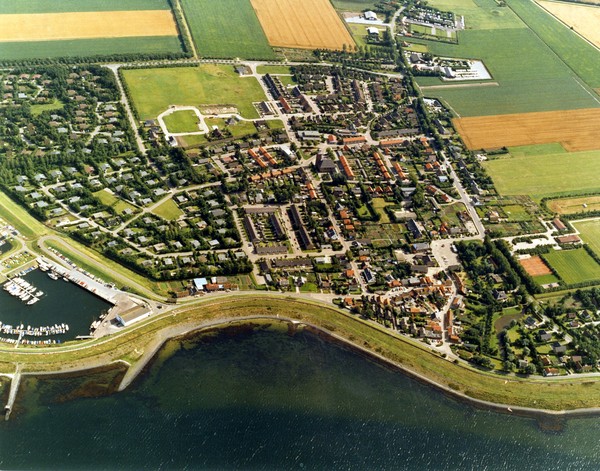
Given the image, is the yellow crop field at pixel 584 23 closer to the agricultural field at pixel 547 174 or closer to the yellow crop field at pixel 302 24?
the agricultural field at pixel 547 174

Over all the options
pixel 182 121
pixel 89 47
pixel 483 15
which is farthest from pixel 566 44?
pixel 89 47

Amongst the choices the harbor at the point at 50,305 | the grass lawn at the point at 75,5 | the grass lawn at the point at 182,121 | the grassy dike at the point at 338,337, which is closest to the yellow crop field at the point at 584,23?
the grass lawn at the point at 75,5

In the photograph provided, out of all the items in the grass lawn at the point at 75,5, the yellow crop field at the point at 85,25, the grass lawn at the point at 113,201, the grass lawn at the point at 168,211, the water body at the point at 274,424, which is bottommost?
the water body at the point at 274,424

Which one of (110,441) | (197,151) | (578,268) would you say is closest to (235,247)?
(197,151)

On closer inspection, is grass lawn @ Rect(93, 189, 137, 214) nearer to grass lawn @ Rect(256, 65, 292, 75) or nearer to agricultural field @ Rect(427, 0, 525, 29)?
grass lawn @ Rect(256, 65, 292, 75)

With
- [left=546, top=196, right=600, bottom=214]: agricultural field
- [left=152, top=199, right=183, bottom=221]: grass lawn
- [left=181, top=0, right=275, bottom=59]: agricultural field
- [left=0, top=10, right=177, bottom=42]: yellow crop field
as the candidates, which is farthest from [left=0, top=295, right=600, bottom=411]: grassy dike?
[left=0, top=10, right=177, bottom=42]: yellow crop field

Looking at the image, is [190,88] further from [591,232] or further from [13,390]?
[591,232]
